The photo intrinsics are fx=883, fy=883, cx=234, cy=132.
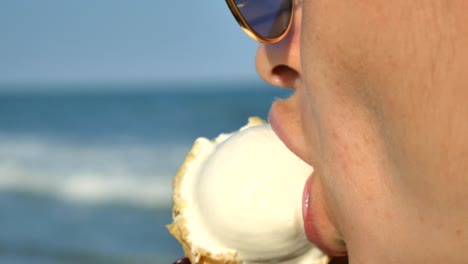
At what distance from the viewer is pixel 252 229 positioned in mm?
1020

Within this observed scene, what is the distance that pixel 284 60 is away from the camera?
0.86 meters

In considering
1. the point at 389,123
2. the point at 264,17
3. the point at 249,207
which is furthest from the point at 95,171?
the point at 389,123

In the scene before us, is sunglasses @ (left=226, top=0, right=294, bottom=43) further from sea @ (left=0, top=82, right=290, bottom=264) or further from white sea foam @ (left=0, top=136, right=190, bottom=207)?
white sea foam @ (left=0, top=136, right=190, bottom=207)

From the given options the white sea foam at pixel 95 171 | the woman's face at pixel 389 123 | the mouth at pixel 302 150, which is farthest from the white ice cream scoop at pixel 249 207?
the white sea foam at pixel 95 171

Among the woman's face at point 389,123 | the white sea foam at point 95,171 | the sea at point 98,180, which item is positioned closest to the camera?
the woman's face at point 389,123

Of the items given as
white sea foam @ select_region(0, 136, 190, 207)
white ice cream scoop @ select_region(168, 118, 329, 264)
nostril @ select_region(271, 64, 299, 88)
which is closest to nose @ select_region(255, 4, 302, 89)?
nostril @ select_region(271, 64, 299, 88)

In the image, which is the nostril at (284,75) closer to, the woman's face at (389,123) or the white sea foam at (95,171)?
the woman's face at (389,123)

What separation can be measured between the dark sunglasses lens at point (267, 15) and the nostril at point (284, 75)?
34 millimetres

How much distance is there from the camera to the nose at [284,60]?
0.85 m

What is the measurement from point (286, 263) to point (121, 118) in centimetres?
1556

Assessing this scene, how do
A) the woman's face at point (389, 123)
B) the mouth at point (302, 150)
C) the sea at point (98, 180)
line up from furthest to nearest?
1. the sea at point (98, 180)
2. the mouth at point (302, 150)
3. the woman's face at point (389, 123)

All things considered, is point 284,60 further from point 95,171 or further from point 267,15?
point 95,171

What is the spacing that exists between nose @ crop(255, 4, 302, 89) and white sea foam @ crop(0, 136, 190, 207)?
6.57 metres

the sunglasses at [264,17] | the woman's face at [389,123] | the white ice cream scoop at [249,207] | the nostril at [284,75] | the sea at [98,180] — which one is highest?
the sea at [98,180]
